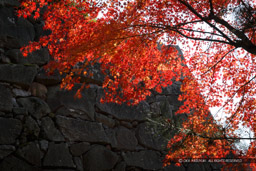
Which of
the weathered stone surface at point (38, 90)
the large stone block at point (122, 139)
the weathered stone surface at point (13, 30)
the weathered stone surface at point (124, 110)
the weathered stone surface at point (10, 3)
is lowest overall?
the large stone block at point (122, 139)

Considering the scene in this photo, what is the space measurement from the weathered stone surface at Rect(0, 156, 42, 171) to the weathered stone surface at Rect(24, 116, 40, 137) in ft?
2.20

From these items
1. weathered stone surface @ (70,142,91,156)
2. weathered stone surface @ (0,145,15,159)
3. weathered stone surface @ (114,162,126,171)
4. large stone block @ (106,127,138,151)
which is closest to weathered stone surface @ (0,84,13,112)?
weathered stone surface @ (0,145,15,159)

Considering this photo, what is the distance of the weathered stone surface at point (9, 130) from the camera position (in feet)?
17.3

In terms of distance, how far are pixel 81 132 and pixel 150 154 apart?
275 centimetres

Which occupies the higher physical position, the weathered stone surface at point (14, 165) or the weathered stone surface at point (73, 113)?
the weathered stone surface at point (73, 113)

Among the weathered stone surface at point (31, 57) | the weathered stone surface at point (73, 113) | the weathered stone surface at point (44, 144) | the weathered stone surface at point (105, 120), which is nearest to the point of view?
the weathered stone surface at point (44, 144)

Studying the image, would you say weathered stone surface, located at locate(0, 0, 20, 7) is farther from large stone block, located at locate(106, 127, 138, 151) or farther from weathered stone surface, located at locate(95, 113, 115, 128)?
large stone block, located at locate(106, 127, 138, 151)

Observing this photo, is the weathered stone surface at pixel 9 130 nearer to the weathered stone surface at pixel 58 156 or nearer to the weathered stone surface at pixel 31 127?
the weathered stone surface at pixel 31 127

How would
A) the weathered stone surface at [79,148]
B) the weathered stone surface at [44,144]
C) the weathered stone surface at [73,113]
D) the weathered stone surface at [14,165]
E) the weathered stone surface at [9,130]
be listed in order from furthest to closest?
1. the weathered stone surface at [73,113]
2. the weathered stone surface at [79,148]
3. the weathered stone surface at [44,144]
4. the weathered stone surface at [9,130]
5. the weathered stone surface at [14,165]

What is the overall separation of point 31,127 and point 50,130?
515mm

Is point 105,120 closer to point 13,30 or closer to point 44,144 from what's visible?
point 44,144

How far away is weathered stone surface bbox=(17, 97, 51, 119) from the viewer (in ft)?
19.6

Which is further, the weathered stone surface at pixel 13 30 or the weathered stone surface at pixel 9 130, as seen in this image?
the weathered stone surface at pixel 13 30

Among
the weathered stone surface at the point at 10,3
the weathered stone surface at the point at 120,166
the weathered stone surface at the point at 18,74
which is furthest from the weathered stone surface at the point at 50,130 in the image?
the weathered stone surface at the point at 10,3
